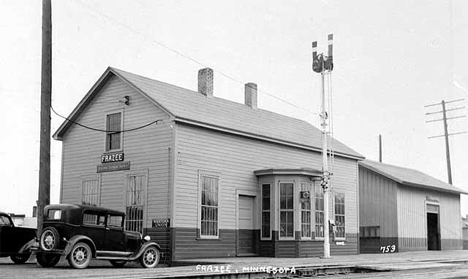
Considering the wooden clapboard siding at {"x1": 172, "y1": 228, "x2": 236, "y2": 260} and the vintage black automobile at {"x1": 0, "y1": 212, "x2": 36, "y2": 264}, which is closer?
the vintage black automobile at {"x1": 0, "y1": 212, "x2": 36, "y2": 264}

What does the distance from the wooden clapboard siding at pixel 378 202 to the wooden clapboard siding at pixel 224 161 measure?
307 inches

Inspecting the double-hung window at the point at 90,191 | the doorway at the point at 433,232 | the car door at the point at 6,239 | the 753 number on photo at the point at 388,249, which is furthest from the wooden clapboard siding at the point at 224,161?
the doorway at the point at 433,232

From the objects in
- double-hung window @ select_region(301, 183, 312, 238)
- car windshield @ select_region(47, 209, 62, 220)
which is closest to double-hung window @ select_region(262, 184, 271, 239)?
double-hung window @ select_region(301, 183, 312, 238)

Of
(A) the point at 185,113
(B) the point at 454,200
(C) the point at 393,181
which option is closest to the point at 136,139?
(A) the point at 185,113

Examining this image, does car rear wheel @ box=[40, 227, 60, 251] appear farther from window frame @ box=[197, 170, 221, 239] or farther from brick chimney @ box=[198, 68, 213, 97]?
brick chimney @ box=[198, 68, 213, 97]

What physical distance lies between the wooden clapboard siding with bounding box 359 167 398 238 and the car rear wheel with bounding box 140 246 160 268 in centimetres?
1797

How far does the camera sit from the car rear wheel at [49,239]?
15.2 m

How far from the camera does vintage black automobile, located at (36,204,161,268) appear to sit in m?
15.2

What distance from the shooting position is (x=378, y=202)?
32.5 m

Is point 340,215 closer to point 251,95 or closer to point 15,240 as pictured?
point 251,95

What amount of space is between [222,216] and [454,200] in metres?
21.5

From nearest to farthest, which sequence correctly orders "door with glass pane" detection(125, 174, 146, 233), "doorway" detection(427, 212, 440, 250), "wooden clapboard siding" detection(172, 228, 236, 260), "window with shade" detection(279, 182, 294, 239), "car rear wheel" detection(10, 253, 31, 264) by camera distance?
"car rear wheel" detection(10, 253, 31, 264) → "wooden clapboard siding" detection(172, 228, 236, 260) → "door with glass pane" detection(125, 174, 146, 233) → "window with shade" detection(279, 182, 294, 239) → "doorway" detection(427, 212, 440, 250)

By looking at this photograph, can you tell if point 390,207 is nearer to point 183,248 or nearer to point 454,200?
point 454,200

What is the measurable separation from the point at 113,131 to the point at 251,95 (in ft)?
24.2
